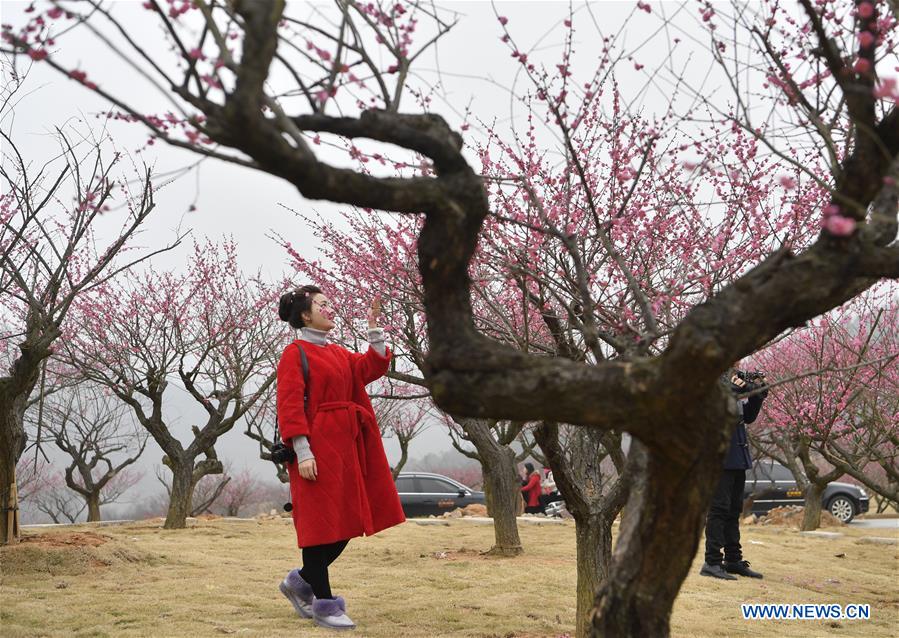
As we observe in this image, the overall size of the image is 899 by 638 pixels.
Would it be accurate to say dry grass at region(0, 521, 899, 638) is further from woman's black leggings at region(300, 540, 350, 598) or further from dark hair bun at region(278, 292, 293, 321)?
dark hair bun at region(278, 292, 293, 321)

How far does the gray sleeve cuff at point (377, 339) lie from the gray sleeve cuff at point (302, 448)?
67 cm

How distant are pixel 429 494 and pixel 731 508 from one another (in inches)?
508

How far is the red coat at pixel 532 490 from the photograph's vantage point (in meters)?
18.7

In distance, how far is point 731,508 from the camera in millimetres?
6312

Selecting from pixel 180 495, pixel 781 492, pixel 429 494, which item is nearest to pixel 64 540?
pixel 180 495

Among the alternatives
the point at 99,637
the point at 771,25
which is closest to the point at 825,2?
the point at 771,25

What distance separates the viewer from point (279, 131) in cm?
208

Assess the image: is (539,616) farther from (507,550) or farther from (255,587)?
(507,550)

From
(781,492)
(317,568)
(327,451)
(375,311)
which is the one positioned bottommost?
(317,568)

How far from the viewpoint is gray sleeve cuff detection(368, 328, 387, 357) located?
4.71 m

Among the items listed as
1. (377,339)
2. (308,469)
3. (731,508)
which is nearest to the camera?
(308,469)

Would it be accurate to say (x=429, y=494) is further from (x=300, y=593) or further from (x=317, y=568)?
(x=317, y=568)

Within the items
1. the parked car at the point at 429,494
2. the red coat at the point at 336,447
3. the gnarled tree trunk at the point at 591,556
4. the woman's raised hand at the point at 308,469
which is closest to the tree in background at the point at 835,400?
the gnarled tree trunk at the point at 591,556

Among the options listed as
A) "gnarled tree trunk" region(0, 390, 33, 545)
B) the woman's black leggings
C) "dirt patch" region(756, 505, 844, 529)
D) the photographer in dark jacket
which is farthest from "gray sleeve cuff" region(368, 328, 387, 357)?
"dirt patch" region(756, 505, 844, 529)
